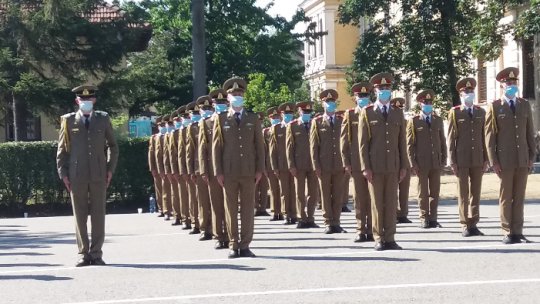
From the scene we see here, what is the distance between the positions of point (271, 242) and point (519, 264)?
5040 mm

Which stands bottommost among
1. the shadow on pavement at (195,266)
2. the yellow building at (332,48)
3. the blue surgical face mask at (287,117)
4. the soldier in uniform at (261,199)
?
the shadow on pavement at (195,266)

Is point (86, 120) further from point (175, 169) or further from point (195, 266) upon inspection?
point (175, 169)

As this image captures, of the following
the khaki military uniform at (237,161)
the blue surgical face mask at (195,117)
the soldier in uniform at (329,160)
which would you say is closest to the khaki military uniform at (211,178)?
the khaki military uniform at (237,161)

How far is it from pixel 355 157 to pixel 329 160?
2579mm

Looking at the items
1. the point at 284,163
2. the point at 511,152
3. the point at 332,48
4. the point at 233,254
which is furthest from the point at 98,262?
the point at 332,48

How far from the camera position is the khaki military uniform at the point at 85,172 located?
13922 mm

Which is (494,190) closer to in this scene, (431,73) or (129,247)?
(431,73)

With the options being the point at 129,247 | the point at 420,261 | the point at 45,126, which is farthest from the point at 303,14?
the point at 420,261

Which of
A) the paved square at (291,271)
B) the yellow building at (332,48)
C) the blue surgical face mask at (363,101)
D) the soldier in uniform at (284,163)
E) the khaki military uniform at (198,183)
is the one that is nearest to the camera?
the paved square at (291,271)

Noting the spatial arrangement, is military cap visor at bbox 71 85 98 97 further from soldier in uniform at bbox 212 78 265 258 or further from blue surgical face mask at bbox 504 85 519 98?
blue surgical face mask at bbox 504 85 519 98

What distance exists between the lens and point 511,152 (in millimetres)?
14484

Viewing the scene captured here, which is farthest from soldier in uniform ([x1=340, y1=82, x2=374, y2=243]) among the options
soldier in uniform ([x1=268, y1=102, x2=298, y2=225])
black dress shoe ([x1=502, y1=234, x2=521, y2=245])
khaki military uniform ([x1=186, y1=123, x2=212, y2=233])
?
soldier in uniform ([x1=268, y1=102, x2=298, y2=225])

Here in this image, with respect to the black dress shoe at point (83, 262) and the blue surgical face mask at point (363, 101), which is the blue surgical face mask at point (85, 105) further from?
the blue surgical face mask at point (363, 101)

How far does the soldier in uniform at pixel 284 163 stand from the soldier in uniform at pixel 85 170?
674 centimetres
